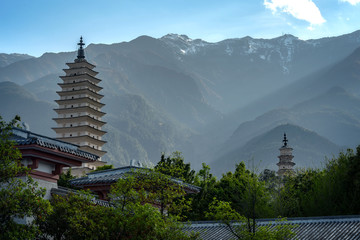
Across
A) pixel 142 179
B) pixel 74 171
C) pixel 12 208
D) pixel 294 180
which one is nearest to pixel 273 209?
pixel 294 180

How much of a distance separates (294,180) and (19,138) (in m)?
35.2

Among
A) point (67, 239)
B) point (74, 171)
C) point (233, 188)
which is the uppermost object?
point (74, 171)

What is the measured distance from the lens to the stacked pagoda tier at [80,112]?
86125 millimetres

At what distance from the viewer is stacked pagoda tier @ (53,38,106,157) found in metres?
86.1

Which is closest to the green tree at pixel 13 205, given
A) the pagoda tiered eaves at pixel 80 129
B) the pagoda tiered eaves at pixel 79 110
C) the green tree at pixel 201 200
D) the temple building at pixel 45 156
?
the temple building at pixel 45 156

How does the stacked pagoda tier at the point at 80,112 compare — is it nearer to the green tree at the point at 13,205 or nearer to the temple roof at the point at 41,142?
the temple roof at the point at 41,142

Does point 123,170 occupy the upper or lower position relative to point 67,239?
upper

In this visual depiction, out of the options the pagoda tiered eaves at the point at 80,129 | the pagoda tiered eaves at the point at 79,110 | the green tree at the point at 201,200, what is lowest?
the green tree at the point at 201,200

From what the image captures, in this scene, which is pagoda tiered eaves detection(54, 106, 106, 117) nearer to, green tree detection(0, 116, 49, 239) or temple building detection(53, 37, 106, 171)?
temple building detection(53, 37, 106, 171)

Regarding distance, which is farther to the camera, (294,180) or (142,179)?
(294,180)

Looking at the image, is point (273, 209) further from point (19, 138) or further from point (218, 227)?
point (19, 138)

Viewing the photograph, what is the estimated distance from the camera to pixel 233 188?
44312 millimetres

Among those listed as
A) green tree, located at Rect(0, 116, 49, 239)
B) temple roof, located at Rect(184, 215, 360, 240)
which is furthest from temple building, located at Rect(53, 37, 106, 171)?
green tree, located at Rect(0, 116, 49, 239)

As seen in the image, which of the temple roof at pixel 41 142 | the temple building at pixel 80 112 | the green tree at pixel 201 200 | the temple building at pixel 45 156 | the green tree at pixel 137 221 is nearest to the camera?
the green tree at pixel 137 221
